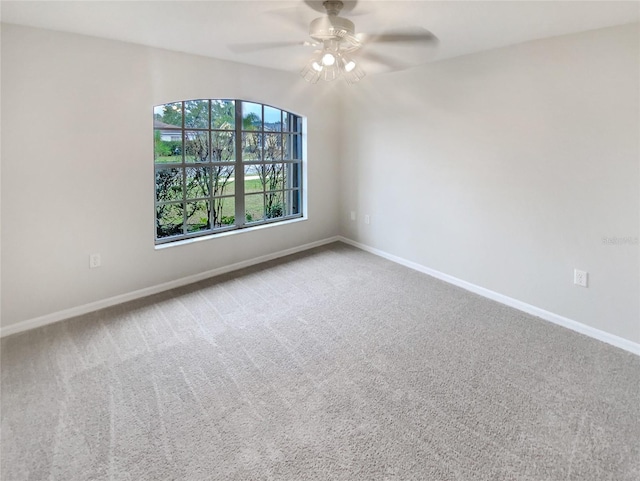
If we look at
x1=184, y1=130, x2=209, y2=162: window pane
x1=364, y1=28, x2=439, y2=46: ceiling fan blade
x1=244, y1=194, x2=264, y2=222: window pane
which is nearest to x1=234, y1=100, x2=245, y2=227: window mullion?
x1=244, y1=194, x2=264, y2=222: window pane

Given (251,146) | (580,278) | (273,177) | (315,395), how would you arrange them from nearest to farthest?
(315,395), (580,278), (251,146), (273,177)

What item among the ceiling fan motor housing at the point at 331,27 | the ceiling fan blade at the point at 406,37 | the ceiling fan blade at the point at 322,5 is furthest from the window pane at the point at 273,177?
the ceiling fan blade at the point at 322,5

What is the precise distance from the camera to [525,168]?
3.12m

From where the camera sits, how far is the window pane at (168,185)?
12.3 ft

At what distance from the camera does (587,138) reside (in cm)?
272

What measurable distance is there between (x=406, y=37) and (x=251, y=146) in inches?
87.0

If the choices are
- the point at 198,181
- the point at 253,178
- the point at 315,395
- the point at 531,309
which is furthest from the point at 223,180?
the point at 531,309

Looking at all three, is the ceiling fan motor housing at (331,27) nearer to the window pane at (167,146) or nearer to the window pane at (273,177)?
the window pane at (167,146)

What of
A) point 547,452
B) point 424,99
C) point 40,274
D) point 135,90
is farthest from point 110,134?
point 547,452

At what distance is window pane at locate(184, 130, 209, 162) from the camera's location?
3.84 m

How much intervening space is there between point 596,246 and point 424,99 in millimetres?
2185

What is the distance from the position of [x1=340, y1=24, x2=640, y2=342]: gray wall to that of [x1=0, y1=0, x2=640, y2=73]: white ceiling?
31cm

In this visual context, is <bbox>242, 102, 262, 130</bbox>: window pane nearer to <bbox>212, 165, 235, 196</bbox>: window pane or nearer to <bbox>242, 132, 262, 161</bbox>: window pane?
<bbox>242, 132, 262, 161</bbox>: window pane

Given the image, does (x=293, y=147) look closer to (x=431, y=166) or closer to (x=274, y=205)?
(x=274, y=205)
